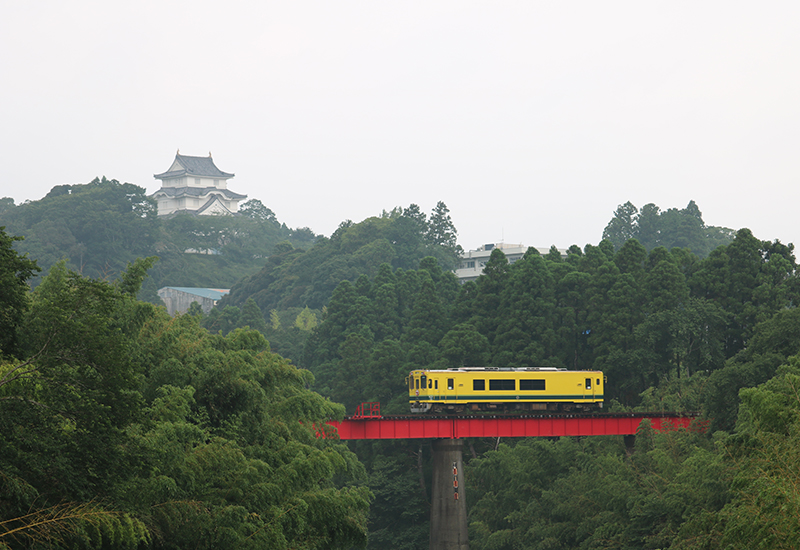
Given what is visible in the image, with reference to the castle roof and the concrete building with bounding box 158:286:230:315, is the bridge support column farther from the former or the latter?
the castle roof

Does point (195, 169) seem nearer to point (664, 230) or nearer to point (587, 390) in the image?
point (664, 230)

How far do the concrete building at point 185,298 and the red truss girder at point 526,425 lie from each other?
2869 inches

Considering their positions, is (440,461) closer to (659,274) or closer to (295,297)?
(659,274)

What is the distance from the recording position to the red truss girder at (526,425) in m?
41.1

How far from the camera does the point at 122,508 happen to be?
1316 cm

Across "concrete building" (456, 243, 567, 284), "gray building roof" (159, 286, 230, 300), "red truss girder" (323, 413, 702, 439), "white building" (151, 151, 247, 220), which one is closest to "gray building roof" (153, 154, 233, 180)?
"white building" (151, 151, 247, 220)

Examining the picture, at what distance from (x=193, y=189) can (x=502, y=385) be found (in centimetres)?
10976

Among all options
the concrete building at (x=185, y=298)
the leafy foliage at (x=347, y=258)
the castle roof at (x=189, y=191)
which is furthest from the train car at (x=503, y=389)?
the castle roof at (x=189, y=191)

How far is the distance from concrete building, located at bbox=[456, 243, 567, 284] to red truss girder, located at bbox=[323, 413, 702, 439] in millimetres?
67109

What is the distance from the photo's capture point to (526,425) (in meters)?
41.4

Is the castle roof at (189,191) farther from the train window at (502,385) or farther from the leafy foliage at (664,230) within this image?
the train window at (502,385)

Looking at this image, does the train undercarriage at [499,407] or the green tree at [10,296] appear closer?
the green tree at [10,296]

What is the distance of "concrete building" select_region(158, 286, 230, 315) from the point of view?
11162 cm

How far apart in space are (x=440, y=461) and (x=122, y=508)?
31356mm
